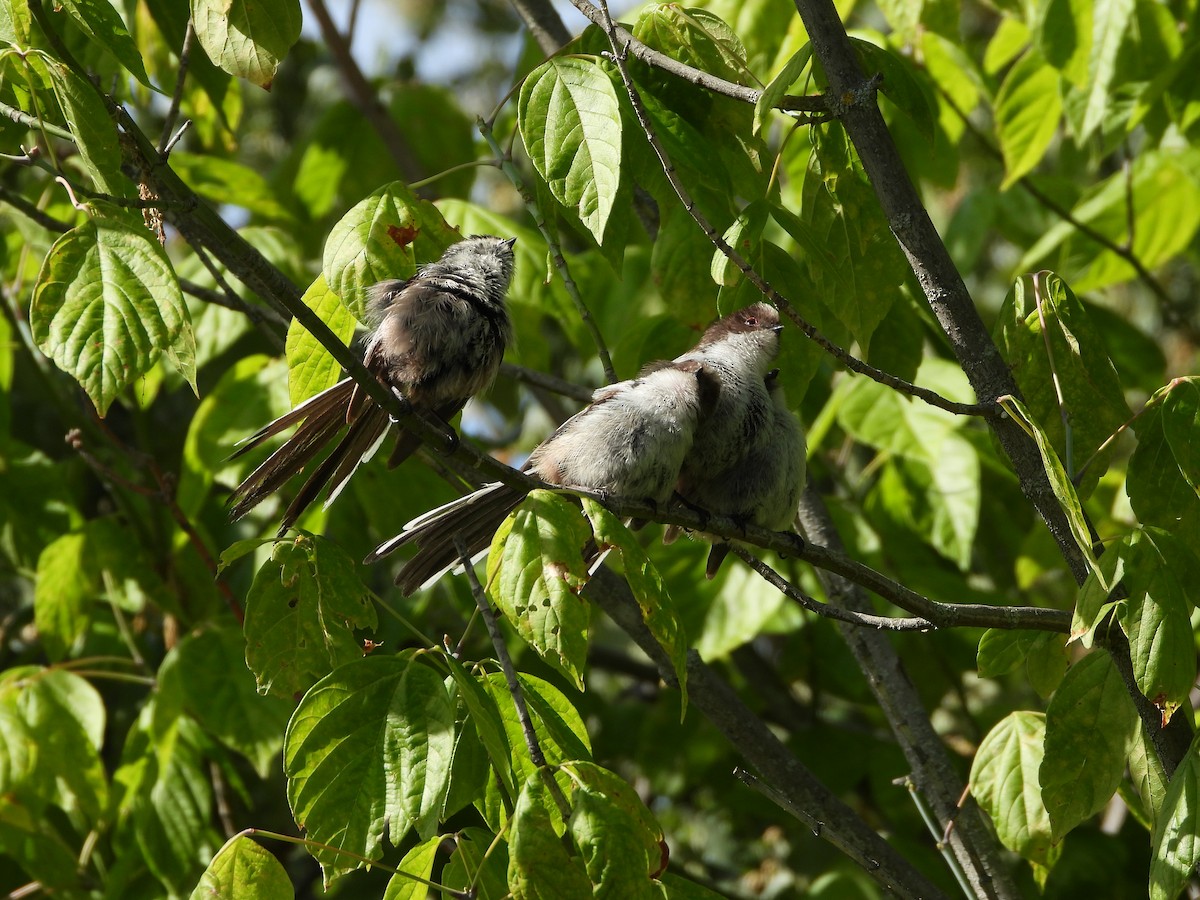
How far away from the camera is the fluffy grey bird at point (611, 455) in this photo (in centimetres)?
261

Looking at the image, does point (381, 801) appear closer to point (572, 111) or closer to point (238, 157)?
point (572, 111)

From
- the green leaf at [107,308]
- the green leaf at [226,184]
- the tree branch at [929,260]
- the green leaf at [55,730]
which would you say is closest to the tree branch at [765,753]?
the tree branch at [929,260]

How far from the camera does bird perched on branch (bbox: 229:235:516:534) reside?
2648 mm

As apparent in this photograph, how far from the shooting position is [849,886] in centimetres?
375

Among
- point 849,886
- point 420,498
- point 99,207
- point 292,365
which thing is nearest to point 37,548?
point 420,498

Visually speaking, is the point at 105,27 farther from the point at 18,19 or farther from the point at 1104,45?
the point at 1104,45

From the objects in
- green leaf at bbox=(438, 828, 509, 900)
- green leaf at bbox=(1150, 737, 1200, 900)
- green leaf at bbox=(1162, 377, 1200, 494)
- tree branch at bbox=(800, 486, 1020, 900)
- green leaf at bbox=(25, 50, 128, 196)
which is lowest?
tree branch at bbox=(800, 486, 1020, 900)

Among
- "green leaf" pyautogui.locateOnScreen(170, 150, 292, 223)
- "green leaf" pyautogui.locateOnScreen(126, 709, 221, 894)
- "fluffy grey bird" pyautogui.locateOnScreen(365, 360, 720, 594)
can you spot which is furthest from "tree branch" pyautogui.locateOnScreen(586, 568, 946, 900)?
"green leaf" pyautogui.locateOnScreen(170, 150, 292, 223)

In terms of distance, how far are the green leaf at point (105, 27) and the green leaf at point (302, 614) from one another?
0.89 meters

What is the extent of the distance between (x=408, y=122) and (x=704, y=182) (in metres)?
2.84

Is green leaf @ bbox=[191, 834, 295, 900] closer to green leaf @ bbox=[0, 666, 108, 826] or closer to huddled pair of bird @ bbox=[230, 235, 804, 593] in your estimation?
huddled pair of bird @ bbox=[230, 235, 804, 593]

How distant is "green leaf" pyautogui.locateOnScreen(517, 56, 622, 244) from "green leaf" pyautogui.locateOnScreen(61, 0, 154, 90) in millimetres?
711

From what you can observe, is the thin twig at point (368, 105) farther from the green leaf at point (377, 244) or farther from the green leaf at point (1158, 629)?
the green leaf at point (1158, 629)

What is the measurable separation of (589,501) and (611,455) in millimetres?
950
